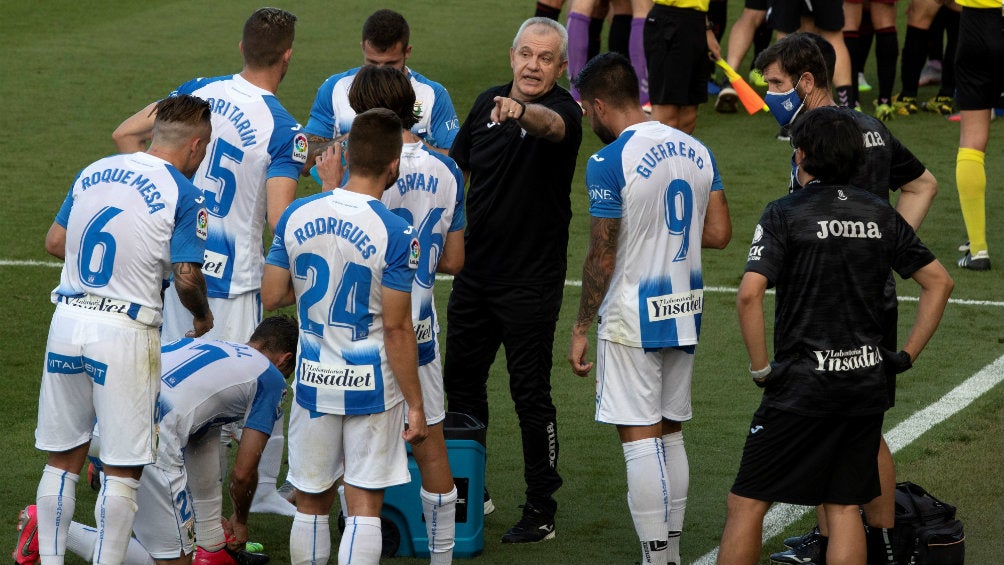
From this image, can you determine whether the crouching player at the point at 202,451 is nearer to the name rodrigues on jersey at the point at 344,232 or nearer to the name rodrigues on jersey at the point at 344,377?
the name rodrigues on jersey at the point at 344,377

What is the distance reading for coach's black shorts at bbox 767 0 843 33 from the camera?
38.8 feet

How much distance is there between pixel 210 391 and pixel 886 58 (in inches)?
359

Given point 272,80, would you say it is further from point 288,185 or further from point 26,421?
point 26,421

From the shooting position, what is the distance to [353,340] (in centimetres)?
470

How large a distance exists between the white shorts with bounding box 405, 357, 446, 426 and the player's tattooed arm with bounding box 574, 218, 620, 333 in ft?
1.93

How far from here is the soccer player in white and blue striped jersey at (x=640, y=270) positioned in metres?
5.22

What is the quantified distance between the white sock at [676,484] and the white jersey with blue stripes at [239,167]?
193 centimetres

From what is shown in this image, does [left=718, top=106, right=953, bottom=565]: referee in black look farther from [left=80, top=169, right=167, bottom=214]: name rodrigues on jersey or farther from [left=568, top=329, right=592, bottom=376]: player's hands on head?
[left=80, top=169, right=167, bottom=214]: name rodrigues on jersey

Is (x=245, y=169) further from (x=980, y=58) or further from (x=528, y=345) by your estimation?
(x=980, y=58)

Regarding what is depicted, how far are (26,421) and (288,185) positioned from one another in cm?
210

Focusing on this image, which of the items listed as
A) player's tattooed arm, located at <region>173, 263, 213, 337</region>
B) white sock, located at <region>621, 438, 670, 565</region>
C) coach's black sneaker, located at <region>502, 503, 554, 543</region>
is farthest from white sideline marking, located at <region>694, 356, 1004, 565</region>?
player's tattooed arm, located at <region>173, 263, 213, 337</region>

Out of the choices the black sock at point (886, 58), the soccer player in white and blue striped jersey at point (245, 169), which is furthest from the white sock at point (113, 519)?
the black sock at point (886, 58)

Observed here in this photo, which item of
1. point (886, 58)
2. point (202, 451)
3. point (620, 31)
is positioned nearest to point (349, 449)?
point (202, 451)

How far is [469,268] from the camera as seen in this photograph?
6035 mm
